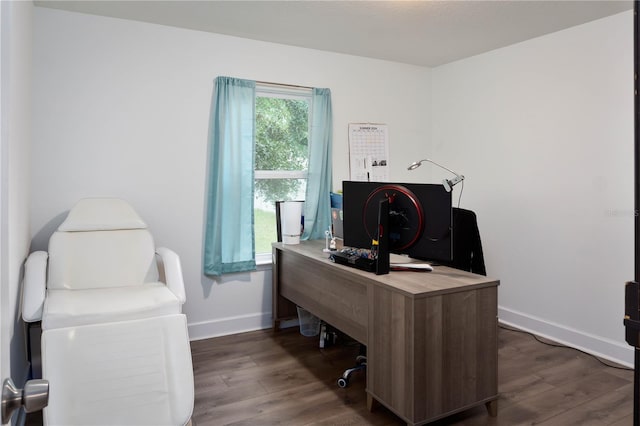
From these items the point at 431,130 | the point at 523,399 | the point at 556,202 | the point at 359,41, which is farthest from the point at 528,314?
the point at 359,41

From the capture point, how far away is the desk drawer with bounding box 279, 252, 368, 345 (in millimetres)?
2443

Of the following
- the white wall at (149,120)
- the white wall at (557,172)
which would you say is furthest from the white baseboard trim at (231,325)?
the white wall at (557,172)

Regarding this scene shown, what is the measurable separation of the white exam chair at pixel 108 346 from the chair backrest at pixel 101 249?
1 cm

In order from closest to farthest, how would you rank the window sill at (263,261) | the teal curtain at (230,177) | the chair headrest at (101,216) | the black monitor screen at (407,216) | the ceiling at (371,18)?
the black monitor screen at (407,216), the chair headrest at (101,216), the ceiling at (371,18), the teal curtain at (230,177), the window sill at (263,261)

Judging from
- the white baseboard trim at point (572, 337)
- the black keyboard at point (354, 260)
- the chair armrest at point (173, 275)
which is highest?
the black keyboard at point (354, 260)

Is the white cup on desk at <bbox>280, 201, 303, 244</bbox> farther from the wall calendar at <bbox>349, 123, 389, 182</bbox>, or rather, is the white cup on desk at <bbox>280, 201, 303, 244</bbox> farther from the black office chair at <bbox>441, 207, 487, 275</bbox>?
the black office chair at <bbox>441, 207, 487, 275</bbox>

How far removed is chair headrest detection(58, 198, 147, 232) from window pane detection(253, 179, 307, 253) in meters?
1.08

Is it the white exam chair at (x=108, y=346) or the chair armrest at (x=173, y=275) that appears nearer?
the white exam chair at (x=108, y=346)

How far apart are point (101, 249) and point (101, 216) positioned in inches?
8.4

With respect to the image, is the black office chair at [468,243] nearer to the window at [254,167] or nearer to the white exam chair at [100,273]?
the window at [254,167]

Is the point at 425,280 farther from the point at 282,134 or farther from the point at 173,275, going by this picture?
the point at 282,134

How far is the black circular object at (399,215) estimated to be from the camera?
2.28m

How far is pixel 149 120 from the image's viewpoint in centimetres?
319

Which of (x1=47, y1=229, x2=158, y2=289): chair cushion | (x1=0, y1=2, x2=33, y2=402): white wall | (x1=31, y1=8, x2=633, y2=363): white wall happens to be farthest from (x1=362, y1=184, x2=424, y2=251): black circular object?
(x1=0, y1=2, x2=33, y2=402): white wall
